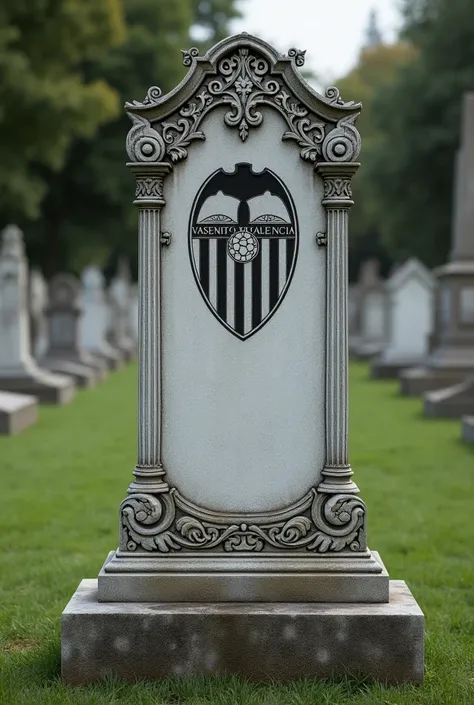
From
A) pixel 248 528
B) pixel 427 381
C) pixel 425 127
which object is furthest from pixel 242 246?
pixel 425 127

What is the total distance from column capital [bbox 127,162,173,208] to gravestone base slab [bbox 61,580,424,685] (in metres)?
1.64

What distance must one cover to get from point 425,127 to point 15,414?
831 inches

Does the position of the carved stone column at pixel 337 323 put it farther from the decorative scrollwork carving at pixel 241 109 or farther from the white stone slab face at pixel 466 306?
the white stone slab face at pixel 466 306

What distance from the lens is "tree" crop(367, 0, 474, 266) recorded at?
95.6 ft

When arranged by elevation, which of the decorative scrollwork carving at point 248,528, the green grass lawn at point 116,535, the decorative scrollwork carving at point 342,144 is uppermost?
the decorative scrollwork carving at point 342,144

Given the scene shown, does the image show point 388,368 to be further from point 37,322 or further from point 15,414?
point 15,414

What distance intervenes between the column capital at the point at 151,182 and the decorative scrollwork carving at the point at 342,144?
0.66 meters

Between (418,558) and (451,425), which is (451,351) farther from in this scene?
(418,558)

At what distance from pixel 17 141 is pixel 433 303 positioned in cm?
987

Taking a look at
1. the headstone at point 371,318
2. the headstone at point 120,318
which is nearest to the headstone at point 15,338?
the headstone at point 120,318

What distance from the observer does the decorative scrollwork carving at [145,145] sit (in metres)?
4.14

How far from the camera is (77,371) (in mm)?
20547

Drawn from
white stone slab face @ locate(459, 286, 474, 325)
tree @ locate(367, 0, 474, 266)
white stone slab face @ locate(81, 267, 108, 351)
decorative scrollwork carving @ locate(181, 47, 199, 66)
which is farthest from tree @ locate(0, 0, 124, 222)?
decorative scrollwork carving @ locate(181, 47, 199, 66)

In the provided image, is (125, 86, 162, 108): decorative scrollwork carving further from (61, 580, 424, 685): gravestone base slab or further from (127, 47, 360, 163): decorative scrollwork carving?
(61, 580, 424, 685): gravestone base slab
